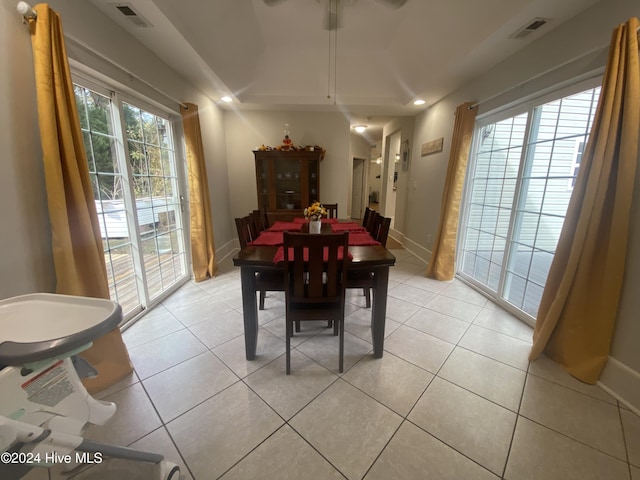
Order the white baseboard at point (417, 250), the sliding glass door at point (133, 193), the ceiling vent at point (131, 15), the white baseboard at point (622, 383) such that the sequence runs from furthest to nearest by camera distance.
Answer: the white baseboard at point (417, 250)
the sliding glass door at point (133, 193)
the ceiling vent at point (131, 15)
the white baseboard at point (622, 383)

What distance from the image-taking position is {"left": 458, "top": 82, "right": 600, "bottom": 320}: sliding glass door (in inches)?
76.7

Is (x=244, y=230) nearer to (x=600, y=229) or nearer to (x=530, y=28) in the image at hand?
(x=600, y=229)

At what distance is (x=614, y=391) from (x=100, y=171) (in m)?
3.78

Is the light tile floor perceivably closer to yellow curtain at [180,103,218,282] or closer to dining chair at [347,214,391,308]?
dining chair at [347,214,391,308]

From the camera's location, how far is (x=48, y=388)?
75cm

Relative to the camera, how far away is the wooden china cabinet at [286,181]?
3.94m

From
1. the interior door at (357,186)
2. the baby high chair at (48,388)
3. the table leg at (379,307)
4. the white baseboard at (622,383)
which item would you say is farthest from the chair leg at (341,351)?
the interior door at (357,186)

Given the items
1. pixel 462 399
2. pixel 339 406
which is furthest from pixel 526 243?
pixel 339 406

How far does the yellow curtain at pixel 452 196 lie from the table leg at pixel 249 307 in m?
2.42

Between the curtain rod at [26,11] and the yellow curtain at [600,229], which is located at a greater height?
the curtain rod at [26,11]

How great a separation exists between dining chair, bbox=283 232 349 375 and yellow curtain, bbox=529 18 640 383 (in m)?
1.46

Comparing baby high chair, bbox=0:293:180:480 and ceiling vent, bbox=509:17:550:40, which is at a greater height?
ceiling vent, bbox=509:17:550:40

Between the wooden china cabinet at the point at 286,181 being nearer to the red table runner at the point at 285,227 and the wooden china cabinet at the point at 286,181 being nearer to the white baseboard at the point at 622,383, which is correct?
the red table runner at the point at 285,227

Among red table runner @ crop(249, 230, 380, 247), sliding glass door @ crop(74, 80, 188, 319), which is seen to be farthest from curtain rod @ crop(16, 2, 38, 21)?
red table runner @ crop(249, 230, 380, 247)
